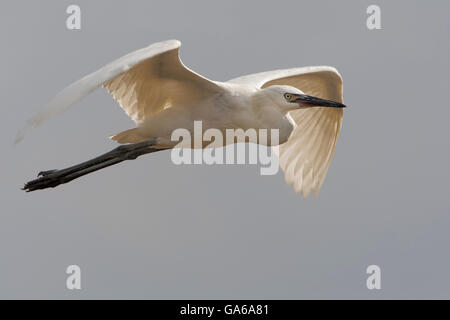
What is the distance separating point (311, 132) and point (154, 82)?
3344 millimetres

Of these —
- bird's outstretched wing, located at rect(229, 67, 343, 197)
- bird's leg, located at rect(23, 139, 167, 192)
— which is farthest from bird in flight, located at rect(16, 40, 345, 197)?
bird's outstretched wing, located at rect(229, 67, 343, 197)

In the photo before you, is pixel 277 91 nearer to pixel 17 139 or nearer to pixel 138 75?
pixel 138 75

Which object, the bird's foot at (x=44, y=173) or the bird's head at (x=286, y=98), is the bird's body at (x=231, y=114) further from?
the bird's foot at (x=44, y=173)

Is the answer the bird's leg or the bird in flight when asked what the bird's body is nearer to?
the bird in flight

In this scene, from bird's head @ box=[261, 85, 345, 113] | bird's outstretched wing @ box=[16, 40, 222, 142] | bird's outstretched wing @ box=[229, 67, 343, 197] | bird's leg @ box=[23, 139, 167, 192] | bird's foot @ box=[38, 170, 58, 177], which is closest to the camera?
bird's outstretched wing @ box=[16, 40, 222, 142]

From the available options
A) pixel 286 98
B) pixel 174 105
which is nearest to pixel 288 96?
pixel 286 98

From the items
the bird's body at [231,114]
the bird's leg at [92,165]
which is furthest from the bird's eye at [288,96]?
the bird's leg at [92,165]

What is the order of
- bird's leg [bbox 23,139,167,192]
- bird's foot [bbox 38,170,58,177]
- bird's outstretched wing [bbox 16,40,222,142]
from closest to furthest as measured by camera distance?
1. bird's outstretched wing [bbox 16,40,222,142]
2. bird's leg [bbox 23,139,167,192]
3. bird's foot [bbox 38,170,58,177]

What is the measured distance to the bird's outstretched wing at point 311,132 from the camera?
625 inches

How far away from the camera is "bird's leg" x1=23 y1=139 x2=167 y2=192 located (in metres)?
14.2

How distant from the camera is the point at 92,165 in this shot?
14641mm

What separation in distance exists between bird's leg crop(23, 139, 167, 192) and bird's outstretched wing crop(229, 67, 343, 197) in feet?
8.07

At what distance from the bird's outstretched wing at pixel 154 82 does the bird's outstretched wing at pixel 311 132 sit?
2.16 m

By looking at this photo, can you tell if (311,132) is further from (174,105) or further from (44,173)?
(44,173)
